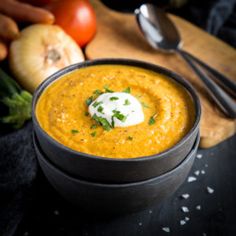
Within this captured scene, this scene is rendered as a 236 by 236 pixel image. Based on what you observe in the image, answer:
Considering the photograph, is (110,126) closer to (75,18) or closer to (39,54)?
(39,54)

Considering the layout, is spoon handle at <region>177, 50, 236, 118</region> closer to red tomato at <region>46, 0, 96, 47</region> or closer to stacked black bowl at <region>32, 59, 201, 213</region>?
stacked black bowl at <region>32, 59, 201, 213</region>

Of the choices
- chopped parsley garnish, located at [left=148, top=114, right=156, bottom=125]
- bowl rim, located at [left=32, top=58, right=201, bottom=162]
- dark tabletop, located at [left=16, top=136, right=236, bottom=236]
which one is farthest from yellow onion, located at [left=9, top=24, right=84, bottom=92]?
chopped parsley garnish, located at [left=148, top=114, right=156, bottom=125]

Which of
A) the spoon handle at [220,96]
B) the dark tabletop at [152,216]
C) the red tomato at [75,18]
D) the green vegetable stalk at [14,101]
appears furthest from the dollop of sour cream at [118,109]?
the red tomato at [75,18]

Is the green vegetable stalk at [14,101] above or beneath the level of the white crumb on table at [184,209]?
beneath

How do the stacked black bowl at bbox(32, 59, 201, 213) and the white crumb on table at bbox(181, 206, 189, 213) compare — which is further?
the white crumb on table at bbox(181, 206, 189, 213)

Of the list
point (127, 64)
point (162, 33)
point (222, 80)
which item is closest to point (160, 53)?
point (162, 33)

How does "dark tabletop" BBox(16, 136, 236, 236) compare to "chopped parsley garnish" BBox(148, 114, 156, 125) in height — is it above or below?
below

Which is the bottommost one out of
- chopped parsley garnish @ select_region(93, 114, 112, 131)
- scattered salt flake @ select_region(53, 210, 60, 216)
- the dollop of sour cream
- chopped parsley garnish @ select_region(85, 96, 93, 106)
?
scattered salt flake @ select_region(53, 210, 60, 216)

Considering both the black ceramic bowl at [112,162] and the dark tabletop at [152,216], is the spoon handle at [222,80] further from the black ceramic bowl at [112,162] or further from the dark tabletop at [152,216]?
the black ceramic bowl at [112,162]
